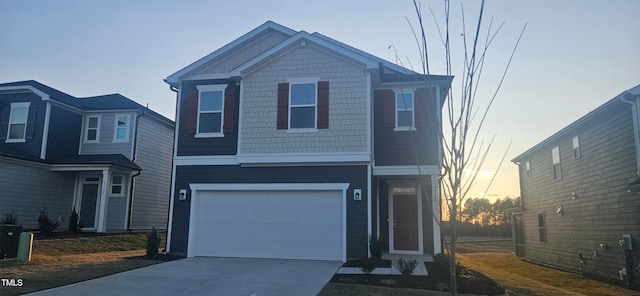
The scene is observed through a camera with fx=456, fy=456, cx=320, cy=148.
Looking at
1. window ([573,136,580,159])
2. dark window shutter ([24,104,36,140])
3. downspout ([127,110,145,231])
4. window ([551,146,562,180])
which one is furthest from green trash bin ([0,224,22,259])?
window ([551,146,562,180])

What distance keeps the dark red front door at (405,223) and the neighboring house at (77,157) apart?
37.3 ft

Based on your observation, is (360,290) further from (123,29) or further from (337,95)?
(123,29)

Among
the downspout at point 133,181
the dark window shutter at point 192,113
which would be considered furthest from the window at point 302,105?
the downspout at point 133,181

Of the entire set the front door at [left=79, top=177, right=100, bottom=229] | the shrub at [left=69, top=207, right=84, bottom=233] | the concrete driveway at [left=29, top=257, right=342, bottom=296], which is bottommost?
the concrete driveway at [left=29, top=257, right=342, bottom=296]

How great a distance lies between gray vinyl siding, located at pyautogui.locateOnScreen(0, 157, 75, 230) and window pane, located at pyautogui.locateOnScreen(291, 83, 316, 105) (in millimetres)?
11588

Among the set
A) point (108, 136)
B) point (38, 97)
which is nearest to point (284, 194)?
point (108, 136)

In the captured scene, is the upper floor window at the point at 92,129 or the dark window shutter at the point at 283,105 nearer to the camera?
the dark window shutter at the point at 283,105

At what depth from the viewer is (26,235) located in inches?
438

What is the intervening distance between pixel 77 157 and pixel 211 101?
30.3ft

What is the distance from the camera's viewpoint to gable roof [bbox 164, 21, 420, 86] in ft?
42.9

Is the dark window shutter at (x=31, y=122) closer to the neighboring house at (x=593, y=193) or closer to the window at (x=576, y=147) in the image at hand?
the neighboring house at (x=593, y=193)

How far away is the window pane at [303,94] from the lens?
527 inches

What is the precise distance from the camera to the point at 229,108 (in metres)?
14.0

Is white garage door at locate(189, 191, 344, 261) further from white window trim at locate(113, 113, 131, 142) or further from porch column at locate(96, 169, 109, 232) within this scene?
white window trim at locate(113, 113, 131, 142)
